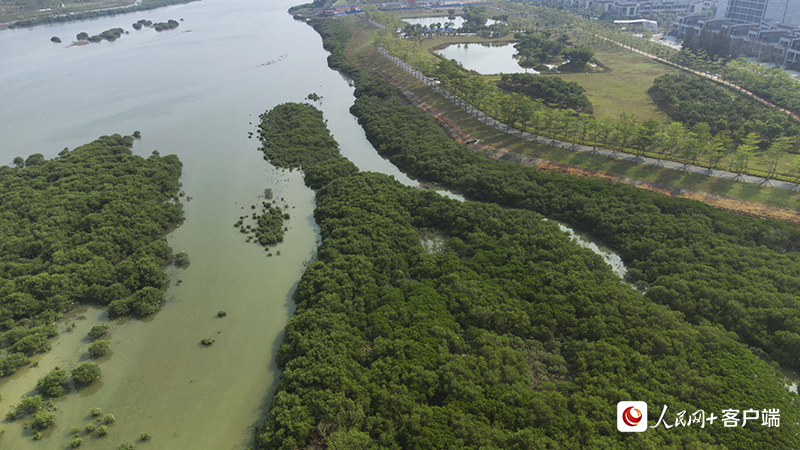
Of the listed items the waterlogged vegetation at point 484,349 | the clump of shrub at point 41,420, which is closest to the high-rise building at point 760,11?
the waterlogged vegetation at point 484,349

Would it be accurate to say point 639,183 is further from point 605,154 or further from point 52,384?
point 52,384

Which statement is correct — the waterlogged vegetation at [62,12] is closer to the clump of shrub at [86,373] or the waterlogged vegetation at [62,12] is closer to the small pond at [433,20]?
the small pond at [433,20]

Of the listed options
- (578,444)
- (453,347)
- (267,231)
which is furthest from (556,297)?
(267,231)

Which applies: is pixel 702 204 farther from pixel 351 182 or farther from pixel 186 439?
pixel 186 439

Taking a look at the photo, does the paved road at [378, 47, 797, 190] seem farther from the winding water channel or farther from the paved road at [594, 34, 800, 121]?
the paved road at [594, 34, 800, 121]

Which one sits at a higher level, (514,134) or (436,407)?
(514,134)
